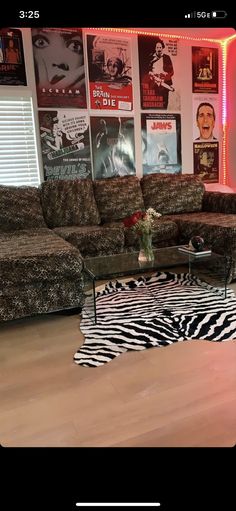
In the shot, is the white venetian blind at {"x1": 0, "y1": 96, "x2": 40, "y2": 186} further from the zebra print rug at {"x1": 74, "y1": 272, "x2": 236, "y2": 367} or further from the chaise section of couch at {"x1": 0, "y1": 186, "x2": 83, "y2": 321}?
the zebra print rug at {"x1": 74, "y1": 272, "x2": 236, "y2": 367}

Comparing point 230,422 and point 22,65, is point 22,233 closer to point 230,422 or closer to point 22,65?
point 22,65

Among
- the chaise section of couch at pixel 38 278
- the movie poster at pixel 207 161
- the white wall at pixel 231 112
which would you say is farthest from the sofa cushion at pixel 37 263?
the white wall at pixel 231 112

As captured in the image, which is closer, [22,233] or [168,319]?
[168,319]

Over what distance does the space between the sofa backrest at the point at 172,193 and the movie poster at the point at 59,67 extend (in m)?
1.06

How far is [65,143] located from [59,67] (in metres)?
0.69

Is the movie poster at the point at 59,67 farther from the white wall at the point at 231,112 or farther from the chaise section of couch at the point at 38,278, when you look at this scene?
the white wall at the point at 231,112

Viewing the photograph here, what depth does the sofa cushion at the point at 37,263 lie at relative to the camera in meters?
2.23

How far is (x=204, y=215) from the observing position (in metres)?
3.55
